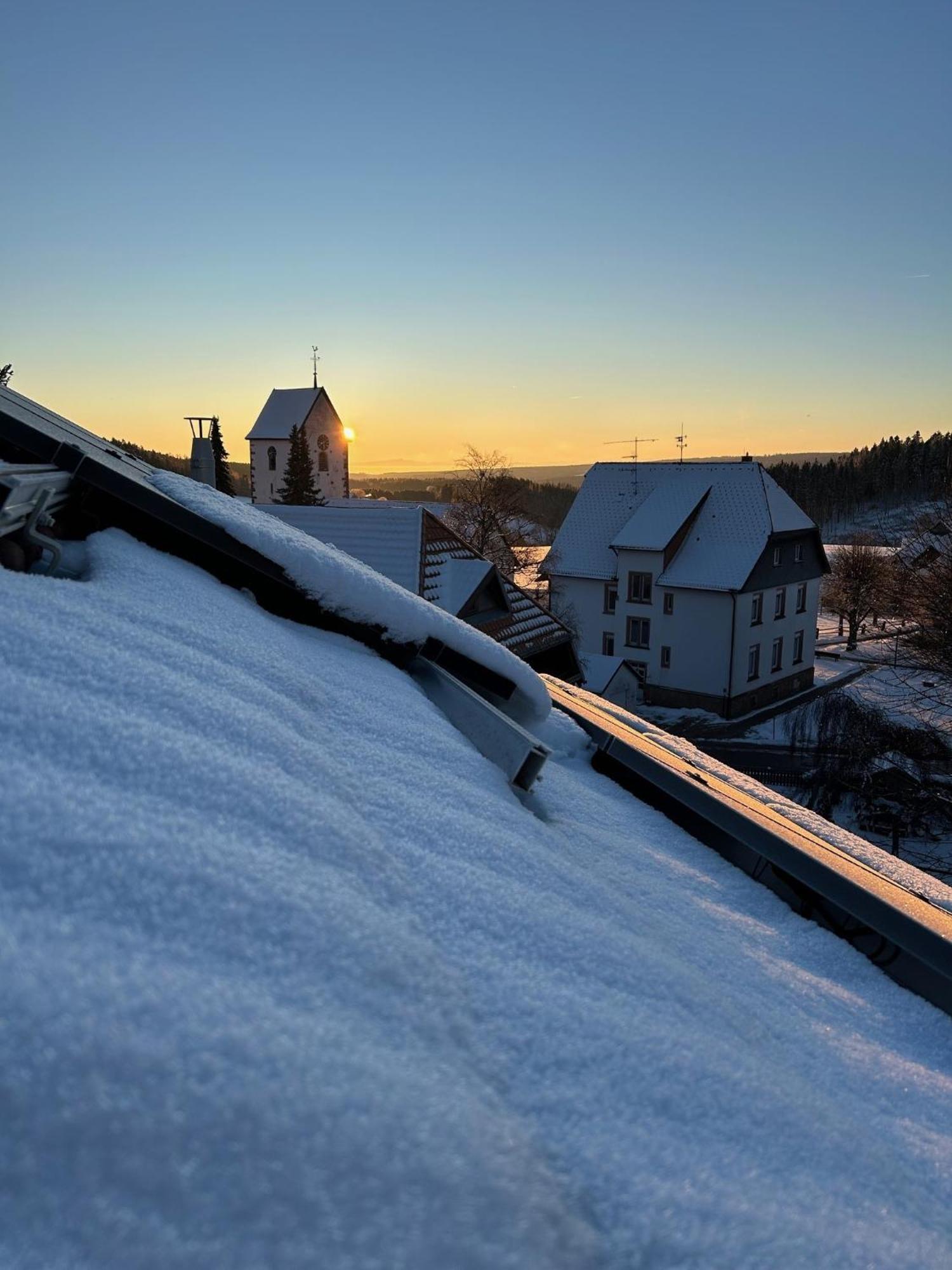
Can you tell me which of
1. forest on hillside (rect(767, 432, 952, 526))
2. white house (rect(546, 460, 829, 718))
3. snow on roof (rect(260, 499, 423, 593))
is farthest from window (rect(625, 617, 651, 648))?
forest on hillside (rect(767, 432, 952, 526))

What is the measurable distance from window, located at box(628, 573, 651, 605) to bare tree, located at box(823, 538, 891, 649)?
555 inches

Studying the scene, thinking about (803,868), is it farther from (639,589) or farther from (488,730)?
(639,589)

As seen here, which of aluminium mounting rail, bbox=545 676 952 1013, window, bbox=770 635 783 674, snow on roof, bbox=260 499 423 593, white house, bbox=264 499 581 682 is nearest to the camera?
aluminium mounting rail, bbox=545 676 952 1013

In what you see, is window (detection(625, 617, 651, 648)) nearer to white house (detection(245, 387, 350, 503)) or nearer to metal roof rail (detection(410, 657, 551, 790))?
metal roof rail (detection(410, 657, 551, 790))

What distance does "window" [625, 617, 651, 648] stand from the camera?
93.5ft

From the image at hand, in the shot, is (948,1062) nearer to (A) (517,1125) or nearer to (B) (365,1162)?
(A) (517,1125)

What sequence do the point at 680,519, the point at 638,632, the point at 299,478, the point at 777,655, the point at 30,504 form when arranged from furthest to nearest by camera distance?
1. the point at 299,478
2. the point at 777,655
3. the point at 638,632
4. the point at 680,519
5. the point at 30,504

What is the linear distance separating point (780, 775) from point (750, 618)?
7873 mm

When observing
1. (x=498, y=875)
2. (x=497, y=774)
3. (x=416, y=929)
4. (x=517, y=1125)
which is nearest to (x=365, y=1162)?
(x=517, y=1125)

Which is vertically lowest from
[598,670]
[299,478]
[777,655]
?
[598,670]

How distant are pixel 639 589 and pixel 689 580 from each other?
6.29 feet

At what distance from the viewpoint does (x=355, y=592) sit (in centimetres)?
350

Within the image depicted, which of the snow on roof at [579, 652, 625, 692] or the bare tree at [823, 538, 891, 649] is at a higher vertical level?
the bare tree at [823, 538, 891, 649]

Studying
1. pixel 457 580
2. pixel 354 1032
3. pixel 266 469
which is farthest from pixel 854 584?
pixel 354 1032
